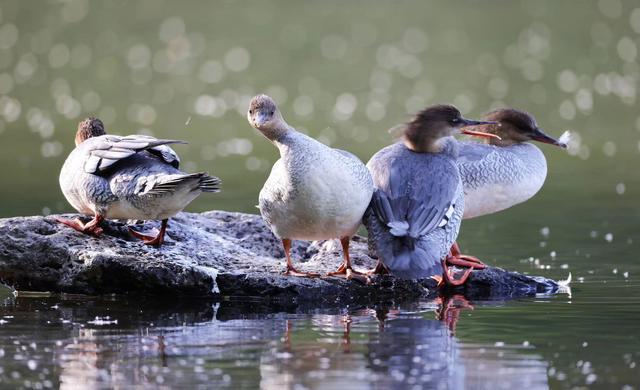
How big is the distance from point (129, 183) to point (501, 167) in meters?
3.10

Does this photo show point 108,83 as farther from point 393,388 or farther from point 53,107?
point 393,388

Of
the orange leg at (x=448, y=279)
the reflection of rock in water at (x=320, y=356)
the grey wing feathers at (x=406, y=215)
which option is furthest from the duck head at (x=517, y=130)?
the reflection of rock in water at (x=320, y=356)

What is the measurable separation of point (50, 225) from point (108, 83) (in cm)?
1858

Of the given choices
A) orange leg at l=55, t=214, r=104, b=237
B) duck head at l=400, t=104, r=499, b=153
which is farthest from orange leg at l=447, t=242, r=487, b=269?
orange leg at l=55, t=214, r=104, b=237

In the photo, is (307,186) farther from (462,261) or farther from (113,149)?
(462,261)

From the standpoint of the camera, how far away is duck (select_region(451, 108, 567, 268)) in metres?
9.91

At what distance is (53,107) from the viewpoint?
25297 millimetres

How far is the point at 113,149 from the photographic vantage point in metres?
9.16

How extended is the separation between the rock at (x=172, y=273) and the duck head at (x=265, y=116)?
1.15 metres

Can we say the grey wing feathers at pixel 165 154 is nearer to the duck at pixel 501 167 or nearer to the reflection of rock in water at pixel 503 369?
the duck at pixel 501 167

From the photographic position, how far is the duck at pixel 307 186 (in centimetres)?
847

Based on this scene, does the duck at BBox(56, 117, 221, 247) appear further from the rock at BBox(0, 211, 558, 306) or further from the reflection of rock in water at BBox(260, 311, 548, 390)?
the reflection of rock in water at BBox(260, 311, 548, 390)

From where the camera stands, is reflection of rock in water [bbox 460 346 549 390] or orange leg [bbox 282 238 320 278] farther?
orange leg [bbox 282 238 320 278]

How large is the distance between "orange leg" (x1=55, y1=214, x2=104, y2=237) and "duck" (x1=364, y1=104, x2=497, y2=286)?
2.06 m
